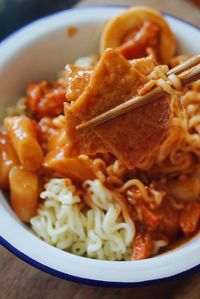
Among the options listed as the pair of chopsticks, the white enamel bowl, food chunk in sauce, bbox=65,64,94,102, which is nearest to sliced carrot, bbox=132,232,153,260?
the white enamel bowl

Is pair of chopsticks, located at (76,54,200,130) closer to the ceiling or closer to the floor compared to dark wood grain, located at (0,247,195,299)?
closer to the ceiling

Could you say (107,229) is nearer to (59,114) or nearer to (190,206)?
(190,206)

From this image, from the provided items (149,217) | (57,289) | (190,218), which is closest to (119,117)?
(149,217)

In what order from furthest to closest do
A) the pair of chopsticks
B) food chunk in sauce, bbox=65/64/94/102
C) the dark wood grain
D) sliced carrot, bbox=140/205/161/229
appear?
sliced carrot, bbox=140/205/161/229, the dark wood grain, food chunk in sauce, bbox=65/64/94/102, the pair of chopsticks

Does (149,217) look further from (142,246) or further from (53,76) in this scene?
(53,76)

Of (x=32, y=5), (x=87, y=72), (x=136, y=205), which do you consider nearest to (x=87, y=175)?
(x=136, y=205)

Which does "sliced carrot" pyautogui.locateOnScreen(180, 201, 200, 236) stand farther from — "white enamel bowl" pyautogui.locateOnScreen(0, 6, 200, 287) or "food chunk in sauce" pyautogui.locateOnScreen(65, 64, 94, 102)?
"food chunk in sauce" pyautogui.locateOnScreen(65, 64, 94, 102)

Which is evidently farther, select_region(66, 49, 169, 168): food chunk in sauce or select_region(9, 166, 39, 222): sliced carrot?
select_region(9, 166, 39, 222): sliced carrot
